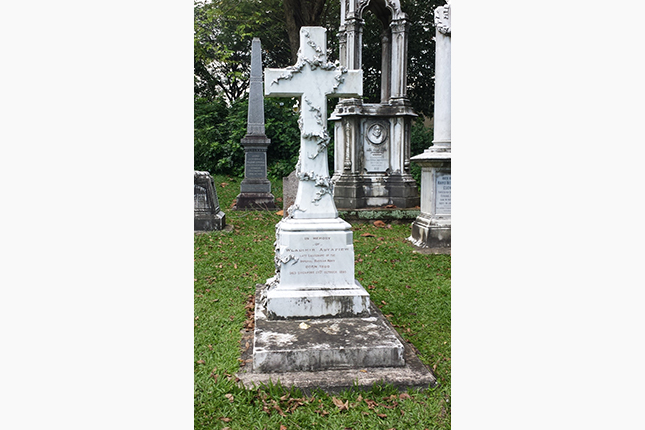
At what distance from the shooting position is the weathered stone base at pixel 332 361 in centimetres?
295

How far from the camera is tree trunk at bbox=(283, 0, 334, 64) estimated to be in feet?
45.5

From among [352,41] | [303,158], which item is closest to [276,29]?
[352,41]

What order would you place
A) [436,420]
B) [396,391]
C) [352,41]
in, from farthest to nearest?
[352,41] < [396,391] < [436,420]

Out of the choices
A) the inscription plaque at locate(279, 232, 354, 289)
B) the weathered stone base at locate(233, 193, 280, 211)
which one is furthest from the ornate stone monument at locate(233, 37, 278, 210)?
the inscription plaque at locate(279, 232, 354, 289)

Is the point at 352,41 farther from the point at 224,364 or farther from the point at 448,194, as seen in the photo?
the point at 224,364

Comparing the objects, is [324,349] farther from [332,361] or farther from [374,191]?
[374,191]

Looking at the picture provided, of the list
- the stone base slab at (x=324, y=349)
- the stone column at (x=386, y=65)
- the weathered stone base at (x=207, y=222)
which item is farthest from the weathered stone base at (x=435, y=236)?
the stone column at (x=386, y=65)

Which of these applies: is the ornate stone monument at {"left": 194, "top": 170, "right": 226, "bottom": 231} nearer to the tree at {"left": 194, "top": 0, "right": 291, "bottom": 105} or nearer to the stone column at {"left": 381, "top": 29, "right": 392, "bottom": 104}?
the stone column at {"left": 381, "top": 29, "right": 392, "bottom": 104}

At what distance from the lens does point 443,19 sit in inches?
273

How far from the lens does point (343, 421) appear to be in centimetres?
261

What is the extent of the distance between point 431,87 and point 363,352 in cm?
1423

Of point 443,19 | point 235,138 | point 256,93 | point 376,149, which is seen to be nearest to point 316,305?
point 443,19

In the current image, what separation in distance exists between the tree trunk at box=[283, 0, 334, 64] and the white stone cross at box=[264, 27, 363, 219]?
10366 millimetres

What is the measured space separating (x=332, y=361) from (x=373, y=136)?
23.4 feet
